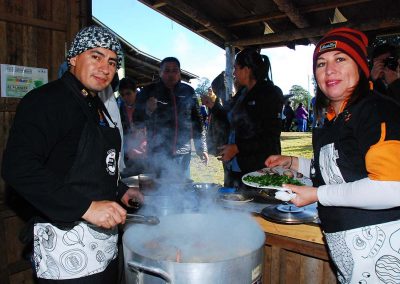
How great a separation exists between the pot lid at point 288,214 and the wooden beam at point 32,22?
8.96ft

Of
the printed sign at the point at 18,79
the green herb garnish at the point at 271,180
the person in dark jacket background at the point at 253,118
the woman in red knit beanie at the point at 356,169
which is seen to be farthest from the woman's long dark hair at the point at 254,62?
the printed sign at the point at 18,79

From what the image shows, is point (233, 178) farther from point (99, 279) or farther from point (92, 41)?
point (92, 41)

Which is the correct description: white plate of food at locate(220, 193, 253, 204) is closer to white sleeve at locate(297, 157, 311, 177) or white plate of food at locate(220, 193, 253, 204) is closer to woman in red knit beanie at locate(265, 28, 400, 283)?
white sleeve at locate(297, 157, 311, 177)

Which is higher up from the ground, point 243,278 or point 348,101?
point 348,101

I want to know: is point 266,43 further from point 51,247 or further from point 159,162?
point 51,247

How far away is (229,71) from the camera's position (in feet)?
21.5

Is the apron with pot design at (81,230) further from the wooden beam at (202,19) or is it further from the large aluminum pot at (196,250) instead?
the wooden beam at (202,19)

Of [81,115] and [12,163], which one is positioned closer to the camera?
[12,163]

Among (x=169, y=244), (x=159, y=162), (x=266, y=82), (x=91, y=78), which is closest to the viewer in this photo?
(x=91, y=78)

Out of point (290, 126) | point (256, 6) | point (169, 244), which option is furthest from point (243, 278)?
point (290, 126)

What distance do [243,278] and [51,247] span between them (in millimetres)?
1025

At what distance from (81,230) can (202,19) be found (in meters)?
4.70

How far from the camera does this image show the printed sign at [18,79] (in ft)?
9.73

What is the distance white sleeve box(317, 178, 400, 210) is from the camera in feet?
4.55
